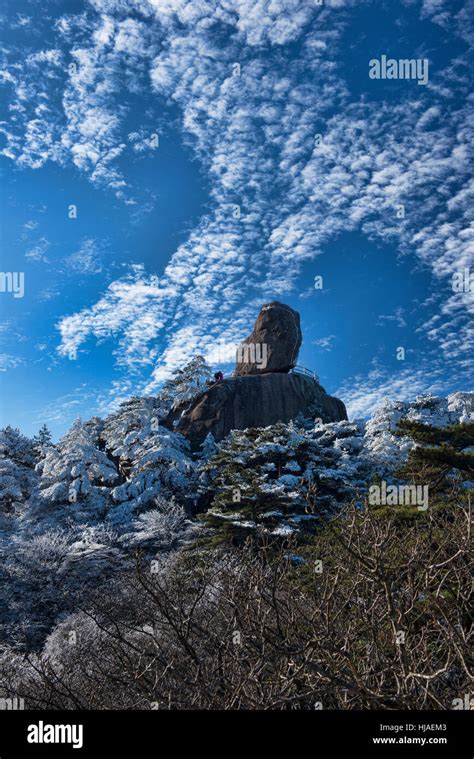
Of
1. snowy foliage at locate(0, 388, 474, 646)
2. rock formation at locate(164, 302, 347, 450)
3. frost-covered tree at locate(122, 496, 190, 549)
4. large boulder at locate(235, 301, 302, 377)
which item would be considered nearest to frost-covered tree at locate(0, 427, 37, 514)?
snowy foliage at locate(0, 388, 474, 646)

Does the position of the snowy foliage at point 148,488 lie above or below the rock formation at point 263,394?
below

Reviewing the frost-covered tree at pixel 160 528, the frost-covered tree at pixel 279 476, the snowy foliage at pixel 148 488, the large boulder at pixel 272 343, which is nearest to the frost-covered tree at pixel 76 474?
the snowy foliage at pixel 148 488

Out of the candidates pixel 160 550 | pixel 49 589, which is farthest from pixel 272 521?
pixel 49 589

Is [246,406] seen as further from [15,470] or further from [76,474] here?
[15,470]

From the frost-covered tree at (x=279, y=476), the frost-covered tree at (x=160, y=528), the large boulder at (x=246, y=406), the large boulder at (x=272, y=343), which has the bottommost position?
the frost-covered tree at (x=160, y=528)

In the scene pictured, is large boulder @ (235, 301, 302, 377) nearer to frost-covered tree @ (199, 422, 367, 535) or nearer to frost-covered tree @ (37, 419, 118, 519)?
frost-covered tree @ (199, 422, 367, 535)

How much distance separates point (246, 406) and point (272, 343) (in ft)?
22.0

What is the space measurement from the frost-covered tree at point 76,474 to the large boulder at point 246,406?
619 cm

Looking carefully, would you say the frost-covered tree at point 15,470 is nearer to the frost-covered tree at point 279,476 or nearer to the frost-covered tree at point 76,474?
the frost-covered tree at point 76,474

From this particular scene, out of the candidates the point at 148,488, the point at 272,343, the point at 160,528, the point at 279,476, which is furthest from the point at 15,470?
the point at 272,343

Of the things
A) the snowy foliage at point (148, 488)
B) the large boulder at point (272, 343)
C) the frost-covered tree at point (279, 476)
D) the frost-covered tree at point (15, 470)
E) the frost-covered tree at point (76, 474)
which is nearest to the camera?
the snowy foliage at point (148, 488)

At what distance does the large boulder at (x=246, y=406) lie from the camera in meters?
33.1

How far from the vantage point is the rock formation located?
33.4m
